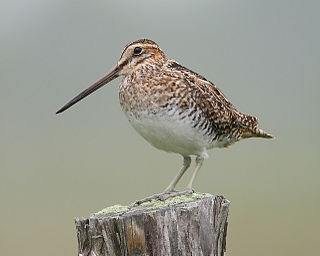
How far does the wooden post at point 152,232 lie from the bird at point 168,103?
0.80 m

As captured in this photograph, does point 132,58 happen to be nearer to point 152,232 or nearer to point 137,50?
point 137,50

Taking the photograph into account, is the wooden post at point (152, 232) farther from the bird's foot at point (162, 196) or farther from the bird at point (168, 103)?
the bird at point (168, 103)

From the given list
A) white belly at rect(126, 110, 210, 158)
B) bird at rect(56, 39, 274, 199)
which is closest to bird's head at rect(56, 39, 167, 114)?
bird at rect(56, 39, 274, 199)

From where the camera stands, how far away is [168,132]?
14.4 ft

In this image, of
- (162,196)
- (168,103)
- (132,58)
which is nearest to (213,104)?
(168,103)

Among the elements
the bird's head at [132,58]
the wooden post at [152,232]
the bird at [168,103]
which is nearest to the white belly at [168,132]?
the bird at [168,103]

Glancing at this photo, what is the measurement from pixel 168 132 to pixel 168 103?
22 centimetres

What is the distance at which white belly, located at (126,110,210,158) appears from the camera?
14.3 ft

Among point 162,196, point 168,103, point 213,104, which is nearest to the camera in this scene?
point 162,196

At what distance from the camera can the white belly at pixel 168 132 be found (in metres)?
4.35

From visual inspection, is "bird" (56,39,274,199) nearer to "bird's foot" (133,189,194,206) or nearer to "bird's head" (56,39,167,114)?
"bird's head" (56,39,167,114)

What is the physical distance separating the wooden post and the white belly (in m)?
1.09

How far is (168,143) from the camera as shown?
14.7ft

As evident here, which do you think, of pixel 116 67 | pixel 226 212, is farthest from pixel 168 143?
pixel 226 212
